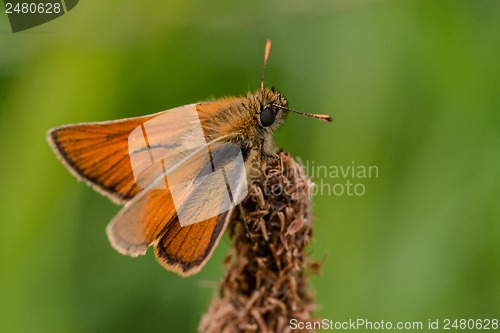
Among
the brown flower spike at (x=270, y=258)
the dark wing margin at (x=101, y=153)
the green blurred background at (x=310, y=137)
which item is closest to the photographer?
the brown flower spike at (x=270, y=258)

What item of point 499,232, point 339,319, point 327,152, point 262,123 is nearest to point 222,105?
point 262,123

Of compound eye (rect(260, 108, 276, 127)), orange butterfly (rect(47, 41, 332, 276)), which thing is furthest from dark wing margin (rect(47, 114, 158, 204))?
compound eye (rect(260, 108, 276, 127))

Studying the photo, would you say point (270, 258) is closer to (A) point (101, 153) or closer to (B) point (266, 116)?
(B) point (266, 116)

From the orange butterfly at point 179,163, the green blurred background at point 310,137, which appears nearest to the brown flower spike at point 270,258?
the orange butterfly at point 179,163

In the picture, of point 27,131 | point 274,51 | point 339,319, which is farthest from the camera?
point 274,51

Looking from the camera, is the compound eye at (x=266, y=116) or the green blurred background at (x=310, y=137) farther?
the green blurred background at (x=310, y=137)

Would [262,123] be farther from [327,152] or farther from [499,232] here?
[499,232]

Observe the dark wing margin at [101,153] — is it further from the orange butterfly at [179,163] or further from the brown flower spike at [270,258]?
the brown flower spike at [270,258]

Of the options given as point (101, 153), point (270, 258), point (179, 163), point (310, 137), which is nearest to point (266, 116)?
point (179, 163)

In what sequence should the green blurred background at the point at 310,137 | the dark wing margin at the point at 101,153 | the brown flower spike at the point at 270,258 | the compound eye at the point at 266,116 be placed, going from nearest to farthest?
the brown flower spike at the point at 270,258, the compound eye at the point at 266,116, the dark wing margin at the point at 101,153, the green blurred background at the point at 310,137
